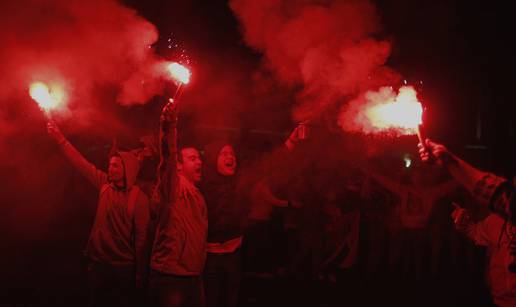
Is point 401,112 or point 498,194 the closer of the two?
point 498,194

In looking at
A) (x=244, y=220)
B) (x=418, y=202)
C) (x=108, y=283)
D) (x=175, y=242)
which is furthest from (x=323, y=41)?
(x=108, y=283)

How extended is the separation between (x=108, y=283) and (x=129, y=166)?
1209 mm

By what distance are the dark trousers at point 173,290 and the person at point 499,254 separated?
2.51 m

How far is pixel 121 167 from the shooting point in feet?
16.1

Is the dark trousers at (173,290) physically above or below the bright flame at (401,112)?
below

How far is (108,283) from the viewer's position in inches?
182

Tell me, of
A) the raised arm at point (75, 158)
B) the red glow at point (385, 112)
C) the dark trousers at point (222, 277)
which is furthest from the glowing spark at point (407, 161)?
the raised arm at point (75, 158)

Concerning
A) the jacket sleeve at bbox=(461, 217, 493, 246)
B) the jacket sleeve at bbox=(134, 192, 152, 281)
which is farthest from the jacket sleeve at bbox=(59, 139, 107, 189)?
the jacket sleeve at bbox=(461, 217, 493, 246)

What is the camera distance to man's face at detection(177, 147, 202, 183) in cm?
458

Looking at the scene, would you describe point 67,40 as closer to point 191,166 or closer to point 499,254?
point 191,166

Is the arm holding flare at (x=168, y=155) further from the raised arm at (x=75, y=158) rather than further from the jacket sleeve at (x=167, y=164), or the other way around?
the raised arm at (x=75, y=158)

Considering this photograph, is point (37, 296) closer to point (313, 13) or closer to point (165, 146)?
point (165, 146)

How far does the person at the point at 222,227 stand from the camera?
4.65 metres

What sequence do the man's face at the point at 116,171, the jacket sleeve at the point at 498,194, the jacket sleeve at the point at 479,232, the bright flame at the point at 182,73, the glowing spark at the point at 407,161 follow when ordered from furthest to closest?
1. the glowing spark at the point at 407,161
2. the man's face at the point at 116,171
3. the jacket sleeve at the point at 479,232
4. the bright flame at the point at 182,73
5. the jacket sleeve at the point at 498,194
